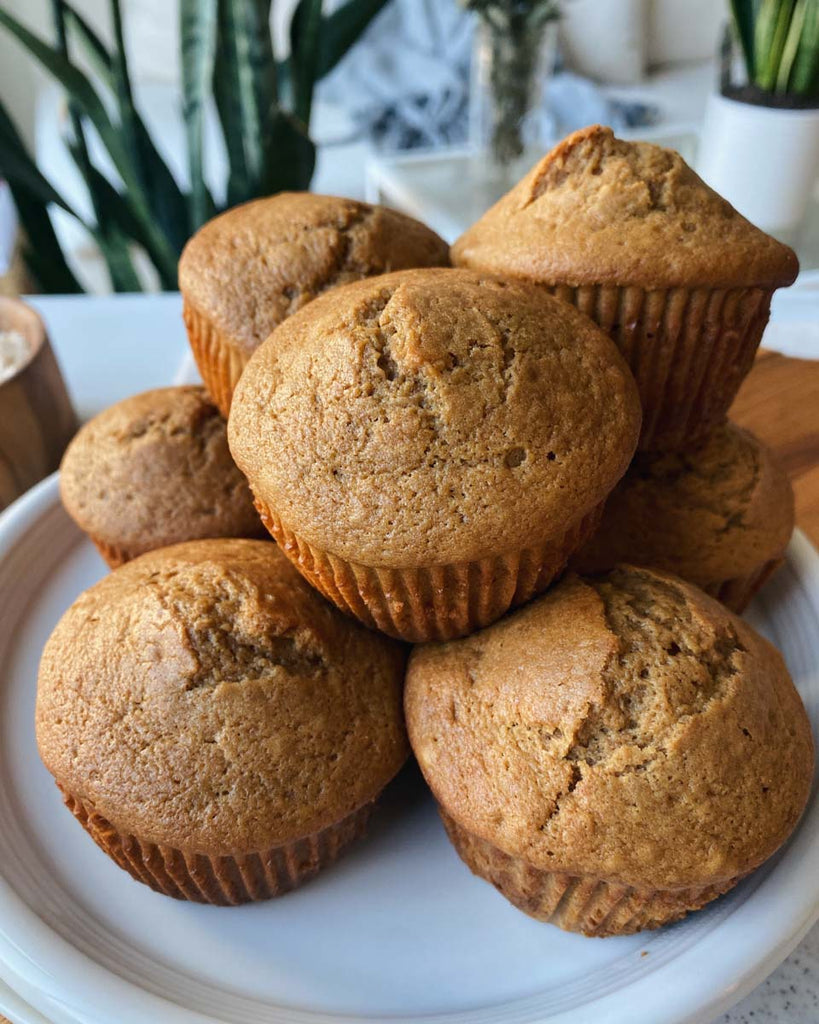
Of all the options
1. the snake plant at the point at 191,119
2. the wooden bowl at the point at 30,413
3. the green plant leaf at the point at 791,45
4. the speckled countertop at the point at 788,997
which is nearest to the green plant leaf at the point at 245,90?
the snake plant at the point at 191,119

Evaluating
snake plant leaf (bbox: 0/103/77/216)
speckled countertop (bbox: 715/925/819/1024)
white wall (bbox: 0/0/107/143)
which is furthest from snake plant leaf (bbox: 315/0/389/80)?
white wall (bbox: 0/0/107/143)

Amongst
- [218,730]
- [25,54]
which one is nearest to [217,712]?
[218,730]

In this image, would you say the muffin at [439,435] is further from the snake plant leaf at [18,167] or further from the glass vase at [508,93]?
the glass vase at [508,93]

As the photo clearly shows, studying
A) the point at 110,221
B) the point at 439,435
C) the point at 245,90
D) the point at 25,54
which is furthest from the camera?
the point at 25,54

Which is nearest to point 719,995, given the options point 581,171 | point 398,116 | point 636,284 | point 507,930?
point 507,930

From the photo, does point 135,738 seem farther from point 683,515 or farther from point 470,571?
point 683,515

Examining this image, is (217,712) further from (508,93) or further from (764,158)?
(508,93)
